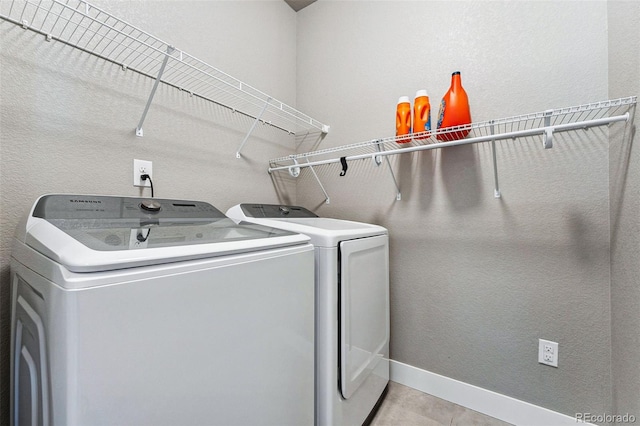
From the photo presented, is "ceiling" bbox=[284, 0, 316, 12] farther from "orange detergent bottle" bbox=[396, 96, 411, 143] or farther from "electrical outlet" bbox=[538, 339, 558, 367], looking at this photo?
"electrical outlet" bbox=[538, 339, 558, 367]

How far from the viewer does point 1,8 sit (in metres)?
0.98

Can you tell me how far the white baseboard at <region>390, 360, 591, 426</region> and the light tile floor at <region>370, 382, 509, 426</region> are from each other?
→ 3cm

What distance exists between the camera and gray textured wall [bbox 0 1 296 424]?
3.23 feet

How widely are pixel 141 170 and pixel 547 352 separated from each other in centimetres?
220

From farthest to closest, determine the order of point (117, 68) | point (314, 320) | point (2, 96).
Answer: point (117, 68) < point (314, 320) < point (2, 96)

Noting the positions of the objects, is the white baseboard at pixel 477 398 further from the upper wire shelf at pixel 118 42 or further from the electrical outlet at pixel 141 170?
the upper wire shelf at pixel 118 42

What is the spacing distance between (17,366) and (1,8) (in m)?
1.22

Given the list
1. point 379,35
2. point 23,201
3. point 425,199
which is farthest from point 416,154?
point 23,201

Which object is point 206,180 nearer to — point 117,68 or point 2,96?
point 117,68

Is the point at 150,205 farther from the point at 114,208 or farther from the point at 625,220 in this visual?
the point at 625,220

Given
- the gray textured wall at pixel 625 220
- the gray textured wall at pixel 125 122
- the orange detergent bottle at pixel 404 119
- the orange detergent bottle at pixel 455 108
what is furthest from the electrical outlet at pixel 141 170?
the gray textured wall at pixel 625 220

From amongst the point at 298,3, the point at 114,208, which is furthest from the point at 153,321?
Answer: the point at 298,3

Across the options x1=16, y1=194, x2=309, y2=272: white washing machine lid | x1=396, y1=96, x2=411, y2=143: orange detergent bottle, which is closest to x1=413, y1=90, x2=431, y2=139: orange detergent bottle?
x1=396, y1=96, x2=411, y2=143: orange detergent bottle

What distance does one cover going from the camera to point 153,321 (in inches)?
23.0
